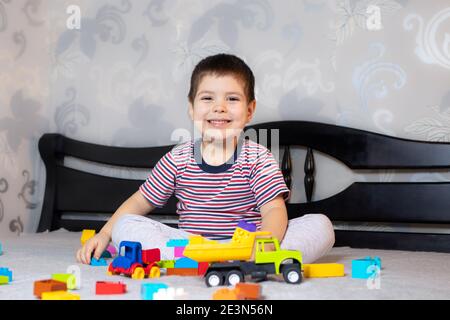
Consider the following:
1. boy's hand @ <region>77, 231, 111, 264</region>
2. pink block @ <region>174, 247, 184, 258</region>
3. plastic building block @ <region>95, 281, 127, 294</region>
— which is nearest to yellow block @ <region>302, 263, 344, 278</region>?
pink block @ <region>174, 247, 184, 258</region>

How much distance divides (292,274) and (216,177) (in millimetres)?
467

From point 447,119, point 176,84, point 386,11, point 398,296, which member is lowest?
point 398,296

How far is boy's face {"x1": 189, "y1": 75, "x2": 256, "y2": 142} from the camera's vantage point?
57.6 inches

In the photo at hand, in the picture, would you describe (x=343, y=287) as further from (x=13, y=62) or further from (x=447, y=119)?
(x=13, y=62)

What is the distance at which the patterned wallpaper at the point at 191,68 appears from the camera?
5.92 ft

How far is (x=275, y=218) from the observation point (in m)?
1.34

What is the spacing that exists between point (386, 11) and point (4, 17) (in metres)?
1.23

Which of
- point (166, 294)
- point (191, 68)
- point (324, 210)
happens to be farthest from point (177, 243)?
point (191, 68)

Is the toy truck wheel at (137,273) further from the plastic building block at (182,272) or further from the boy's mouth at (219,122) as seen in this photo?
the boy's mouth at (219,122)

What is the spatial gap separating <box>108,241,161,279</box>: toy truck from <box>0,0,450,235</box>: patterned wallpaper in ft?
2.70

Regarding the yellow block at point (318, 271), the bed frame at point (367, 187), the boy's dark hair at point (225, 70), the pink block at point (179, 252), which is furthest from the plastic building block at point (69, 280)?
the bed frame at point (367, 187)

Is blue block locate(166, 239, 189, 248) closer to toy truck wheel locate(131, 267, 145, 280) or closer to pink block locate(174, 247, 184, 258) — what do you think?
pink block locate(174, 247, 184, 258)

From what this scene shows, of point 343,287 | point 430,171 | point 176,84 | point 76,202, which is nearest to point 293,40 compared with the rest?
point 176,84

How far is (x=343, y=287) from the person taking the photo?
1037 millimetres
